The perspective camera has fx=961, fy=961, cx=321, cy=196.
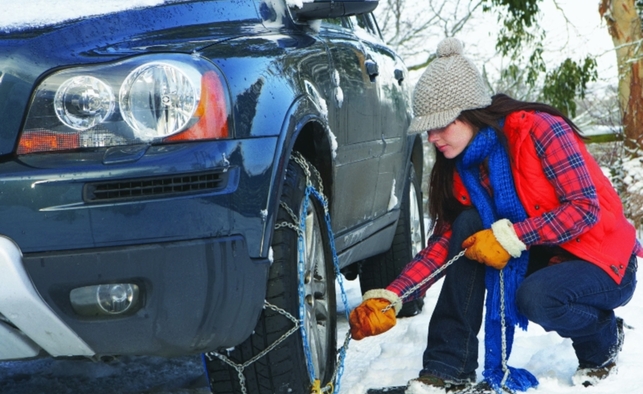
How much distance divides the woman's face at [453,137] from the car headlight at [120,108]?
1.12m

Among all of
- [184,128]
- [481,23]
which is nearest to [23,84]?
[184,128]

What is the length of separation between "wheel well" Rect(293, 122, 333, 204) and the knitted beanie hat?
314 millimetres

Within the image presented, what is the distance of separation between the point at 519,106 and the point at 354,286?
3273 mm

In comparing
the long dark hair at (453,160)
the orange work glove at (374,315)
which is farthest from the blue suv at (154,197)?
the long dark hair at (453,160)

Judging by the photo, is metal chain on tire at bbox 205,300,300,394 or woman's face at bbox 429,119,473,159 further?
woman's face at bbox 429,119,473,159

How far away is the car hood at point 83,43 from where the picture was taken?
7.72 ft

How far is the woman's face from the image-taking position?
3275 millimetres

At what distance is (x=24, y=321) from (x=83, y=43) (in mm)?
717

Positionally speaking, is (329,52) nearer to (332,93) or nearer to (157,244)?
(332,93)

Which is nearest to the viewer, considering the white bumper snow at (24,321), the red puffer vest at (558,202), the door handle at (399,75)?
the white bumper snow at (24,321)

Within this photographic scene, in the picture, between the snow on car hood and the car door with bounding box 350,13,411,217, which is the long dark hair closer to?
the car door with bounding box 350,13,411,217

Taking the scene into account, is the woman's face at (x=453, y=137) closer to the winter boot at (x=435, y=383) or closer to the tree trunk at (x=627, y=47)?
the winter boot at (x=435, y=383)

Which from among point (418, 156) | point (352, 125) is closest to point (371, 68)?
point (352, 125)

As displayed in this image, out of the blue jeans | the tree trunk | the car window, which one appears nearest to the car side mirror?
the blue jeans
